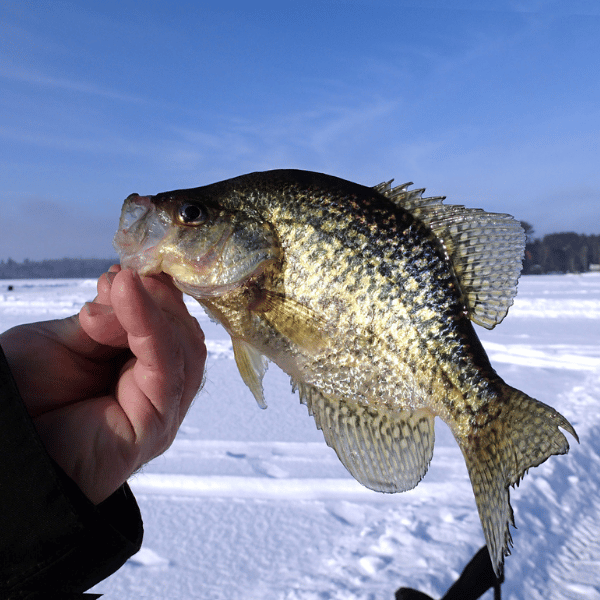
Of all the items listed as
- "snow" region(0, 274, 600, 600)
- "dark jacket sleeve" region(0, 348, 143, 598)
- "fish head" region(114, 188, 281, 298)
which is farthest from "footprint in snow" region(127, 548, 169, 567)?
"fish head" region(114, 188, 281, 298)

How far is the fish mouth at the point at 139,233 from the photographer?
3.78 feet

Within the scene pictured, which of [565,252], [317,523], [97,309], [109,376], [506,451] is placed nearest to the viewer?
[506,451]

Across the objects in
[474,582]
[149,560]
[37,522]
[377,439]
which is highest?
[377,439]

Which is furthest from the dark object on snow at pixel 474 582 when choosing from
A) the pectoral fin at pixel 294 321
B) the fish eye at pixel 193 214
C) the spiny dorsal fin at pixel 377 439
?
the fish eye at pixel 193 214

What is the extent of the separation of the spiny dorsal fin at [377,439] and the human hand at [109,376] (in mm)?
367

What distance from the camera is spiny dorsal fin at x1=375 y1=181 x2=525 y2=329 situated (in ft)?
3.60

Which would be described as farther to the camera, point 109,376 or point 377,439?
point 109,376

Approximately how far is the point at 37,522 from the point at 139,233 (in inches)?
25.8

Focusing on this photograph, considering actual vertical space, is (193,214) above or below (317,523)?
above

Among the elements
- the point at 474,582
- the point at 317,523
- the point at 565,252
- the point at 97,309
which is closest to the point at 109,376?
the point at 97,309

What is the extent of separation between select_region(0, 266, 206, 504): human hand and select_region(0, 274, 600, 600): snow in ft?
5.63

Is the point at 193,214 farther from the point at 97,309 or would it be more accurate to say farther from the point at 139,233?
the point at 97,309

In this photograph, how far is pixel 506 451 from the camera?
3.23 feet

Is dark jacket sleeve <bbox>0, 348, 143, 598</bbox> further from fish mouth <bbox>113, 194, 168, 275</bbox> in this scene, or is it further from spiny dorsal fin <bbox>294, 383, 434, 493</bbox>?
spiny dorsal fin <bbox>294, 383, 434, 493</bbox>
